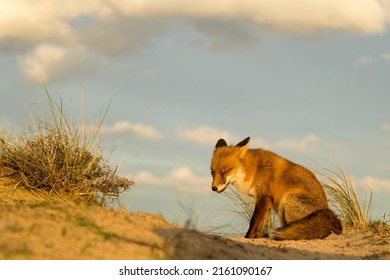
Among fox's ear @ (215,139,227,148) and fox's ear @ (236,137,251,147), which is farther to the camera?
fox's ear @ (215,139,227,148)

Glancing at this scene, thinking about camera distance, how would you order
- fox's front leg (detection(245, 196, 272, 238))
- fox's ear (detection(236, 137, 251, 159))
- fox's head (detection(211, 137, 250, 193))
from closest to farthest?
fox's front leg (detection(245, 196, 272, 238))
fox's head (detection(211, 137, 250, 193))
fox's ear (detection(236, 137, 251, 159))

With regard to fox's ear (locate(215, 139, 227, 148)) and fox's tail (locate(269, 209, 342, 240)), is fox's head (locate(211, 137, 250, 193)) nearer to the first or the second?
fox's ear (locate(215, 139, 227, 148))

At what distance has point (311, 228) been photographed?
9.39 metres

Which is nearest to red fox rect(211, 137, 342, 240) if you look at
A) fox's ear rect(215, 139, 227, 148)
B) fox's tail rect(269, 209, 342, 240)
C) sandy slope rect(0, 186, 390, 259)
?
fox's tail rect(269, 209, 342, 240)

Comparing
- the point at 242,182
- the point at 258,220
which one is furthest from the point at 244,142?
the point at 258,220

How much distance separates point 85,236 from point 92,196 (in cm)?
585

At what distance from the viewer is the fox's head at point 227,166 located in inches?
397

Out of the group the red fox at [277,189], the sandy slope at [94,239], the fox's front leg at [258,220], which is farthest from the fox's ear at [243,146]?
the sandy slope at [94,239]

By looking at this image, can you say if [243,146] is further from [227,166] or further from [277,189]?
[277,189]

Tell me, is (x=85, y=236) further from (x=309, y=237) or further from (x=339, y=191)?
(x=339, y=191)

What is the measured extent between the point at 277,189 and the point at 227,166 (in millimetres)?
954

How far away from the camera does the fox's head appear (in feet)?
33.1
